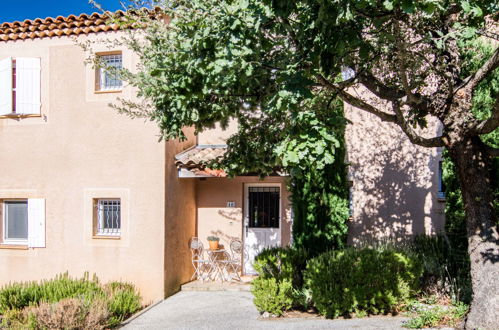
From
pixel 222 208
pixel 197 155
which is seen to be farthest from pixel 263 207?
pixel 197 155

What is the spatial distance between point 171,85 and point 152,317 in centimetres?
522

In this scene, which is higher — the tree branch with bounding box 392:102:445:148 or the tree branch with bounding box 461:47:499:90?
the tree branch with bounding box 461:47:499:90

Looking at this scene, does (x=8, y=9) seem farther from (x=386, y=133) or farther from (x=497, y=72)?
(x=497, y=72)

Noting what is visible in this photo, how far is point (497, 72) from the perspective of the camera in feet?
29.8

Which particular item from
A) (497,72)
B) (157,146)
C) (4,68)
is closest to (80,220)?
(157,146)

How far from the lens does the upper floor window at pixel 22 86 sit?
37.0ft

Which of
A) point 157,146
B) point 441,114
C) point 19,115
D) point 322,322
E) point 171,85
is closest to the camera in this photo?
point 171,85

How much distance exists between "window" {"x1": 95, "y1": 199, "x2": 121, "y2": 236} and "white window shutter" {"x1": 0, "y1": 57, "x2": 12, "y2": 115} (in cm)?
310

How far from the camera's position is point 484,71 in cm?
670

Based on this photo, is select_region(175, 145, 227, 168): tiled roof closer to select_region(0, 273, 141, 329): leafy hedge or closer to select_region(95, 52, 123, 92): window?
select_region(95, 52, 123, 92): window

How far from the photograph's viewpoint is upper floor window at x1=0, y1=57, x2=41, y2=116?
11.3 m

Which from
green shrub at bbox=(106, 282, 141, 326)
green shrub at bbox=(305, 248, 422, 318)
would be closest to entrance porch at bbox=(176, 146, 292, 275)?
green shrub at bbox=(106, 282, 141, 326)

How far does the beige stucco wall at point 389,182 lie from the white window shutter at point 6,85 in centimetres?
806

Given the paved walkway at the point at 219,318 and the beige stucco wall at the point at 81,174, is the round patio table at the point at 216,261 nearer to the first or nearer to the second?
the paved walkway at the point at 219,318
